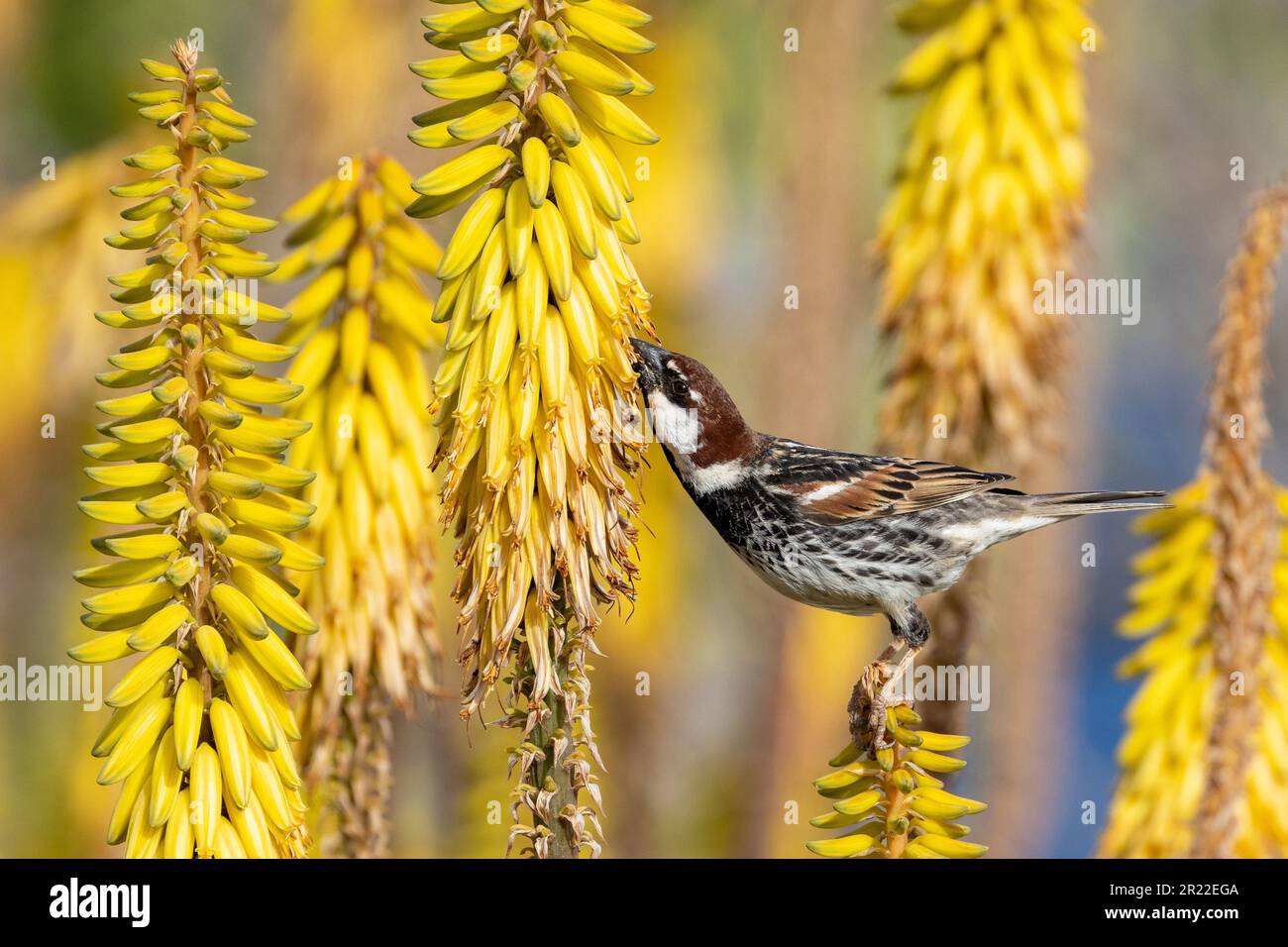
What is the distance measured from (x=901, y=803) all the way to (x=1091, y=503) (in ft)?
7.10

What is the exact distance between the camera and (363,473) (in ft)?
13.1

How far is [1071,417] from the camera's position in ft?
19.7

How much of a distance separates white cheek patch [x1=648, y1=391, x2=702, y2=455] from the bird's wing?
0.39 m

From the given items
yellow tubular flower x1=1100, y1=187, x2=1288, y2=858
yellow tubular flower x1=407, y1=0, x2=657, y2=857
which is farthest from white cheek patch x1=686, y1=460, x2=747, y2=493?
yellow tubular flower x1=407, y1=0, x2=657, y2=857

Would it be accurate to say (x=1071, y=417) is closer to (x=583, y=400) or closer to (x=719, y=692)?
(x=719, y=692)

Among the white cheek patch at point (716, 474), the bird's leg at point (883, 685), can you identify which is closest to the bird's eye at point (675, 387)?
the white cheek patch at point (716, 474)

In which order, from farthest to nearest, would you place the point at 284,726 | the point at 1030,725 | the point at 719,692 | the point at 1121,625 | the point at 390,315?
the point at 719,692 < the point at 1030,725 < the point at 1121,625 < the point at 390,315 < the point at 284,726

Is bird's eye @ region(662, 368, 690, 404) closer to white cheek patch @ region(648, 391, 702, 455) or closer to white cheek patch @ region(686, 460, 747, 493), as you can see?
white cheek patch @ region(648, 391, 702, 455)

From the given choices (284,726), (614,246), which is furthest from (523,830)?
(614,246)

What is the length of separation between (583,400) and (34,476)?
2938 millimetres

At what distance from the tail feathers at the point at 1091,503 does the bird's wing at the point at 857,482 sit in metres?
0.28

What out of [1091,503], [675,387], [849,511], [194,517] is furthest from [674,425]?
[194,517]

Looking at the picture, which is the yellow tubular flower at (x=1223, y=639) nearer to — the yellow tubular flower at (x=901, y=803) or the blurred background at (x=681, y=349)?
the blurred background at (x=681, y=349)

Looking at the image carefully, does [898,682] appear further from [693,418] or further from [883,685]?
[693,418]
